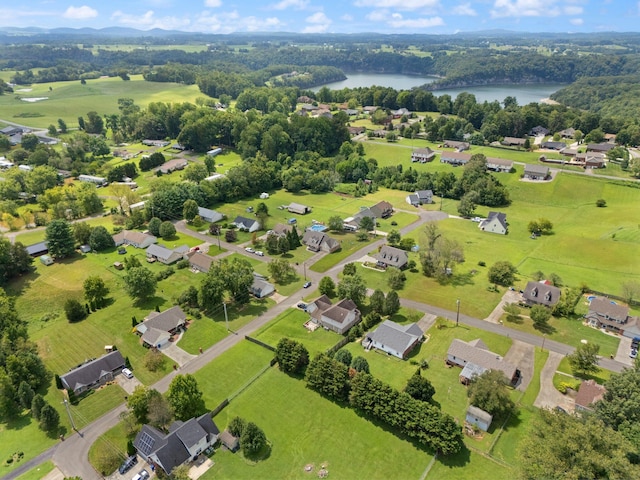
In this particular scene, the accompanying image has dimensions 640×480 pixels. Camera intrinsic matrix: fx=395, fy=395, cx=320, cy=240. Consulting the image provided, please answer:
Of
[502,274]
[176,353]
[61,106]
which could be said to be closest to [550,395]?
[502,274]

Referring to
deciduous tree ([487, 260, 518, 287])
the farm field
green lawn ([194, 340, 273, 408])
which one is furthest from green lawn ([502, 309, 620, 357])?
green lawn ([194, 340, 273, 408])

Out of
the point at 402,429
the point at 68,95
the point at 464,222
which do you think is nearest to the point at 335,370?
the point at 402,429

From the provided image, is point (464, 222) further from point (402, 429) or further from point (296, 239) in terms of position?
point (402, 429)

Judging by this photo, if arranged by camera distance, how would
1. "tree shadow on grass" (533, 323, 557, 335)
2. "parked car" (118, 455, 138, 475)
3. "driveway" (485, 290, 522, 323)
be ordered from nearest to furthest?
1. "parked car" (118, 455, 138, 475)
2. "tree shadow on grass" (533, 323, 557, 335)
3. "driveway" (485, 290, 522, 323)

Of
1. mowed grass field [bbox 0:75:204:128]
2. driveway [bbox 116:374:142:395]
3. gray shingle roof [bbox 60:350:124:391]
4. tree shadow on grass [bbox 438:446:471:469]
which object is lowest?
driveway [bbox 116:374:142:395]

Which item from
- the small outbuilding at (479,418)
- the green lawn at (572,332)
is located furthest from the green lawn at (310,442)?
the green lawn at (572,332)

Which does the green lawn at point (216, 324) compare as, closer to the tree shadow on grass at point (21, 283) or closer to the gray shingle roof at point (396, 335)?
the gray shingle roof at point (396, 335)

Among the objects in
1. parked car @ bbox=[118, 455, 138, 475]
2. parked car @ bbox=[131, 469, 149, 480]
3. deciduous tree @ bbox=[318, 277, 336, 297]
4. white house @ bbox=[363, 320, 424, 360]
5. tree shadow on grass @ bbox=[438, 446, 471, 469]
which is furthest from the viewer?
deciduous tree @ bbox=[318, 277, 336, 297]

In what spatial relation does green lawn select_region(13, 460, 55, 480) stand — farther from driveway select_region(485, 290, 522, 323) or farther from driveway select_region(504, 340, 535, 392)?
driveway select_region(485, 290, 522, 323)
